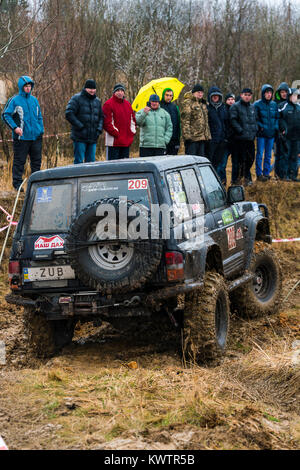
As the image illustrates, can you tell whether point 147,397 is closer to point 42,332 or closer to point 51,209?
point 42,332

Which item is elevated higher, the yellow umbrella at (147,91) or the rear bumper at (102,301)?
the yellow umbrella at (147,91)

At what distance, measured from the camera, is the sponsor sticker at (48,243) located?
6.12 meters

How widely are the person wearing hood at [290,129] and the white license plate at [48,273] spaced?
9.03 meters

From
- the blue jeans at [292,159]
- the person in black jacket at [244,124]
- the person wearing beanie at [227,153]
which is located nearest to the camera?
the person in black jacket at [244,124]

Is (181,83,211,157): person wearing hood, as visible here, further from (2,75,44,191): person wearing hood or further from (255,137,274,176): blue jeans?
(2,75,44,191): person wearing hood

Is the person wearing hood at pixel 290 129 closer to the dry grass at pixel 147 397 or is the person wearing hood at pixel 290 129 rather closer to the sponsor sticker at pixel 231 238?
the sponsor sticker at pixel 231 238

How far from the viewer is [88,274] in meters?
5.75

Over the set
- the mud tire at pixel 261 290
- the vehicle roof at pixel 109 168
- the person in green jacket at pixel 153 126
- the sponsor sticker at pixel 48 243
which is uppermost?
the person in green jacket at pixel 153 126

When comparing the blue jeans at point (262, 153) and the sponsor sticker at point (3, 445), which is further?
the blue jeans at point (262, 153)

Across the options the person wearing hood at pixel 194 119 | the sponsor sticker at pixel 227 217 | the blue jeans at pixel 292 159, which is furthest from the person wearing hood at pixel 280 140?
the sponsor sticker at pixel 227 217

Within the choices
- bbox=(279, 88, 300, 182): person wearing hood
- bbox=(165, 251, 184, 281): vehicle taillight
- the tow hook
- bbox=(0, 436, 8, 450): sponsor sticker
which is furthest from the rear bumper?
bbox=(279, 88, 300, 182): person wearing hood

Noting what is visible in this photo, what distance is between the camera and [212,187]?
763 centimetres

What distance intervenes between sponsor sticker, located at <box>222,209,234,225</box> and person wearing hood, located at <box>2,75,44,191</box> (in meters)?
4.43

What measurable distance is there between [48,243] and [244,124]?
7643mm
